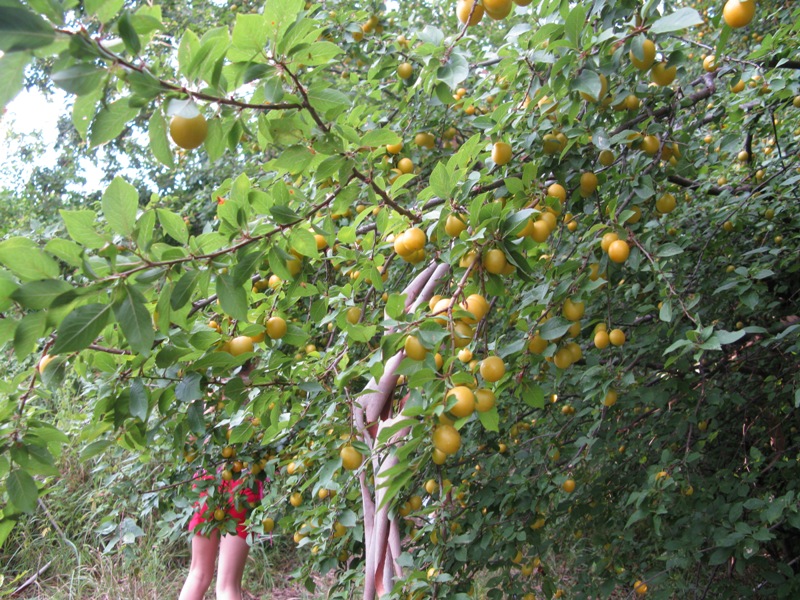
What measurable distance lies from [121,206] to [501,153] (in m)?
0.86

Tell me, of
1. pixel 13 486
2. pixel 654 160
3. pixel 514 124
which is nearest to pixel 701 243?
pixel 654 160

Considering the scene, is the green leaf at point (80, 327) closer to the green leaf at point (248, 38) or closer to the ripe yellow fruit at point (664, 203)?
the green leaf at point (248, 38)

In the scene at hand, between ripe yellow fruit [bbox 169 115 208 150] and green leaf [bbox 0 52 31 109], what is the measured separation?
189mm

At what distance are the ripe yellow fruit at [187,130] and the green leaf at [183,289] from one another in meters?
0.20

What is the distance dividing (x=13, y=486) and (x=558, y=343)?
40.6 inches

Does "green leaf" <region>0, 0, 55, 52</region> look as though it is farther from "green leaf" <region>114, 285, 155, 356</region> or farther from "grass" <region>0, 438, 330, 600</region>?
"grass" <region>0, 438, 330, 600</region>

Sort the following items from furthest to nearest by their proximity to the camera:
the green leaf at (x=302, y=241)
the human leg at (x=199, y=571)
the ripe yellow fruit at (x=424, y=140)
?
the human leg at (x=199, y=571) < the ripe yellow fruit at (x=424, y=140) < the green leaf at (x=302, y=241)

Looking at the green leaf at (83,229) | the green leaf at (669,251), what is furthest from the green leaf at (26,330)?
the green leaf at (669,251)

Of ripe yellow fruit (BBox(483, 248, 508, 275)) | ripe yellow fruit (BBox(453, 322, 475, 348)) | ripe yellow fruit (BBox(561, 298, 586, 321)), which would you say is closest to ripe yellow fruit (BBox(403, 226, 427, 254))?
ripe yellow fruit (BBox(483, 248, 508, 275))

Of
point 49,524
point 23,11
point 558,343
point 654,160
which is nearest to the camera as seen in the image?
point 23,11

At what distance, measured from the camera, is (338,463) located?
1400mm

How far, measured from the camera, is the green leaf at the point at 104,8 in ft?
2.35

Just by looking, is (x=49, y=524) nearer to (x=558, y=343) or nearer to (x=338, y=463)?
(x=338, y=463)

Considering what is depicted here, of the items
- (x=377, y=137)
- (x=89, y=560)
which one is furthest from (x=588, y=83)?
(x=89, y=560)
